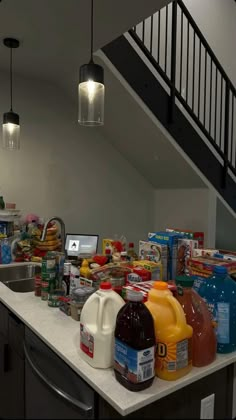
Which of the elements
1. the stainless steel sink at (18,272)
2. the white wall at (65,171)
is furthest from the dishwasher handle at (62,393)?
the white wall at (65,171)

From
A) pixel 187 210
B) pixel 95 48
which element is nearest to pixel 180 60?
pixel 95 48

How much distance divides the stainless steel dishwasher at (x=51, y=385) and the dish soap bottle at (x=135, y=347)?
134mm

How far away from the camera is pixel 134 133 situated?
9.61 feet

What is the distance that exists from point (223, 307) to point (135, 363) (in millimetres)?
391

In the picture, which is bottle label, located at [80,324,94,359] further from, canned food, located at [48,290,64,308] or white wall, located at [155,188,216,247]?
white wall, located at [155,188,216,247]

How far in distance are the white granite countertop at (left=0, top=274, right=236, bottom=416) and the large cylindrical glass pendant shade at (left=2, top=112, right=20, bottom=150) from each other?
4.29 feet

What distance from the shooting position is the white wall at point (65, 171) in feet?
9.24

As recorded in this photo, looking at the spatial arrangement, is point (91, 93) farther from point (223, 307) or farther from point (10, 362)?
point (10, 362)

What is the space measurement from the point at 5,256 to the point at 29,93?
4.96ft

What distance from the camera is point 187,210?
10.9 feet

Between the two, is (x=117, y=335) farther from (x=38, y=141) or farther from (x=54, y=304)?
(x=38, y=141)

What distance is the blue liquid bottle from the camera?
3.45 ft

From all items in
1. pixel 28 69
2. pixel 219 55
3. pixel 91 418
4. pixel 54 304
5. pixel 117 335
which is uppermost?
pixel 219 55

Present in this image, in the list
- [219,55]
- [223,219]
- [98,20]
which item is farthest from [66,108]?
[219,55]
